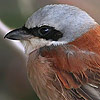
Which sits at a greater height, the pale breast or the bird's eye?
the bird's eye

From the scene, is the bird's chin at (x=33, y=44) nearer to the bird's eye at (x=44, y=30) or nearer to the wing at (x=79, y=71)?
the bird's eye at (x=44, y=30)

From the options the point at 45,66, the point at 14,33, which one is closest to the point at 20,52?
the point at 14,33

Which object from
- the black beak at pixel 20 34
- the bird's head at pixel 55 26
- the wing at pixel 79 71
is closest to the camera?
the wing at pixel 79 71

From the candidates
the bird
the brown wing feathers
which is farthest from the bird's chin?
the brown wing feathers

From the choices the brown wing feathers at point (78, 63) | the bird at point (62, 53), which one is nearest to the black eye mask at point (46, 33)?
the bird at point (62, 53)

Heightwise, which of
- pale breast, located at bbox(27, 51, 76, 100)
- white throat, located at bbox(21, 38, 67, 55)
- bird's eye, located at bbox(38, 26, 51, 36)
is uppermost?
bird's eye, located at bbox(38, 26, 51, 36)

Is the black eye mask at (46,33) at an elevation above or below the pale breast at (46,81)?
above

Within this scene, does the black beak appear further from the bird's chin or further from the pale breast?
the pale breast

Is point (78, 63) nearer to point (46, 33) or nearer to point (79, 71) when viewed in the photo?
point (79, 71)

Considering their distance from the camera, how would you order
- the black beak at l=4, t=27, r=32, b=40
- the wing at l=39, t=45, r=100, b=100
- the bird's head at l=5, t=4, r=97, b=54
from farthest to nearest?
the black beak at l=4, t=27, r=32, b=40, the bird's head at l=5, t=4, r=97, b=54, the wing at l=39, t=45, r=100, b=100
